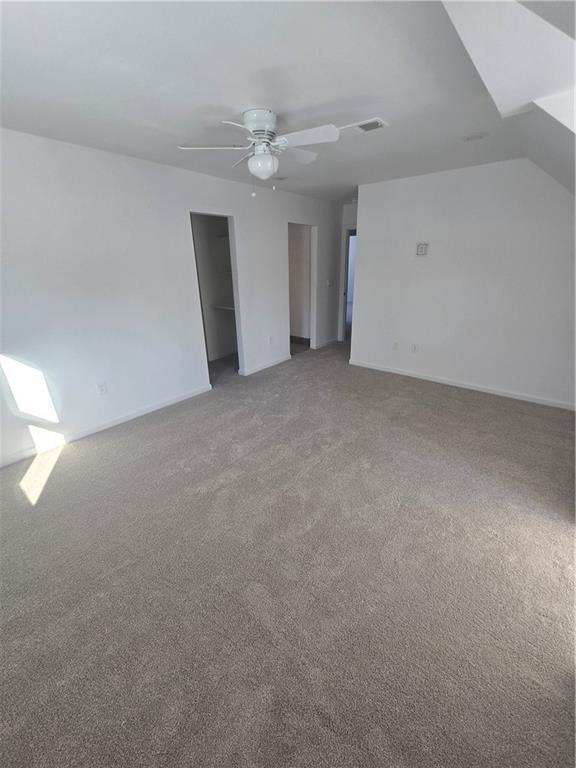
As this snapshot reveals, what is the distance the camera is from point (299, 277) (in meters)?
6.12

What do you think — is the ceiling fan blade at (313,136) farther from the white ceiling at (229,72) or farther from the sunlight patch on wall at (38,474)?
the sunlight patch on wall at (38,474)

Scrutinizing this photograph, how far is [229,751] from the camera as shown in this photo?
43.7 inches

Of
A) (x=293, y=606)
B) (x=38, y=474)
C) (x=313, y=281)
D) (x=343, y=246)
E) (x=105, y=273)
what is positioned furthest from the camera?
(x=343, y=246)

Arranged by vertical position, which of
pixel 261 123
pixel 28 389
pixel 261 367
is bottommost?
pixel 261 367

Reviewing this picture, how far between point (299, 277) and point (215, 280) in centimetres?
169

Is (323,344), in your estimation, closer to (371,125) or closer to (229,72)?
(371,125)

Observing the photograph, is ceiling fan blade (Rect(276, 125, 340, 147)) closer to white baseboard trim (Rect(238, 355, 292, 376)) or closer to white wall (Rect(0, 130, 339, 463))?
white wall (Rect(0, 130, 339, 463))

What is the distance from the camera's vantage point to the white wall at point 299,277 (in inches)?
229

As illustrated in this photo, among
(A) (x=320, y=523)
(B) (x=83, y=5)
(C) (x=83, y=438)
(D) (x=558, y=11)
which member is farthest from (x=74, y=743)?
(D) (x=558, y=11)

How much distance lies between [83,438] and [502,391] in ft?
15.3

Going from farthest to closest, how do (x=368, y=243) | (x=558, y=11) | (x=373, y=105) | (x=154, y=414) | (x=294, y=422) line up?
1. (x=368, y=243)
2. (x=154, y=414)
3. (x=294, y=422)
4. (x=373, y=105)
5. (x=558, y=11)

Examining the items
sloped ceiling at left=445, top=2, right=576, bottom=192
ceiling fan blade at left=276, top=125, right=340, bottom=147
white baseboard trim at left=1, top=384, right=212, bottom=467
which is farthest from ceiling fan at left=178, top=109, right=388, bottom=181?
white baseboard trim at left=1, top=384, right=212, bottom=467

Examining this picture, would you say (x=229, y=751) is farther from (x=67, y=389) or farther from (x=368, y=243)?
(x=368, y=243)

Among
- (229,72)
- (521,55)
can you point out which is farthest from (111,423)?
(521,55)
